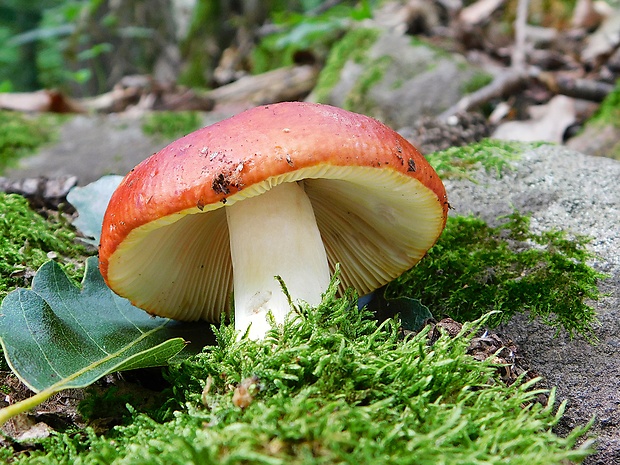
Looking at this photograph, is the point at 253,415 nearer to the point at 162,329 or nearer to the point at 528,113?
the point at 162,329

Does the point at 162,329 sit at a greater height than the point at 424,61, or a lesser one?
lesser

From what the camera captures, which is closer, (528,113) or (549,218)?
(549,218)

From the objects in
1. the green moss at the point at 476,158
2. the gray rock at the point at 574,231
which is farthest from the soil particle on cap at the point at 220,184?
the green moss at the point at 476,158

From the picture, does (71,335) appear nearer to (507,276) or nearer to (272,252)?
(272,252)

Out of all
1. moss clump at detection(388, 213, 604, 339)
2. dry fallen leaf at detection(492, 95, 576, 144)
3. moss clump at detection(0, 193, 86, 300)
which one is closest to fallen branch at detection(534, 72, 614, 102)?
dry fallen leaf at detection(492, 95, 576, 144)

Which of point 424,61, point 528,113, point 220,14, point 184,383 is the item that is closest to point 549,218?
point 184,383

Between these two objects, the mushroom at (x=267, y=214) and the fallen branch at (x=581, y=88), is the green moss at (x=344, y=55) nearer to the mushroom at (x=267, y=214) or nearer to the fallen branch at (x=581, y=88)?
the fallen branch at (x=581, y=88)
